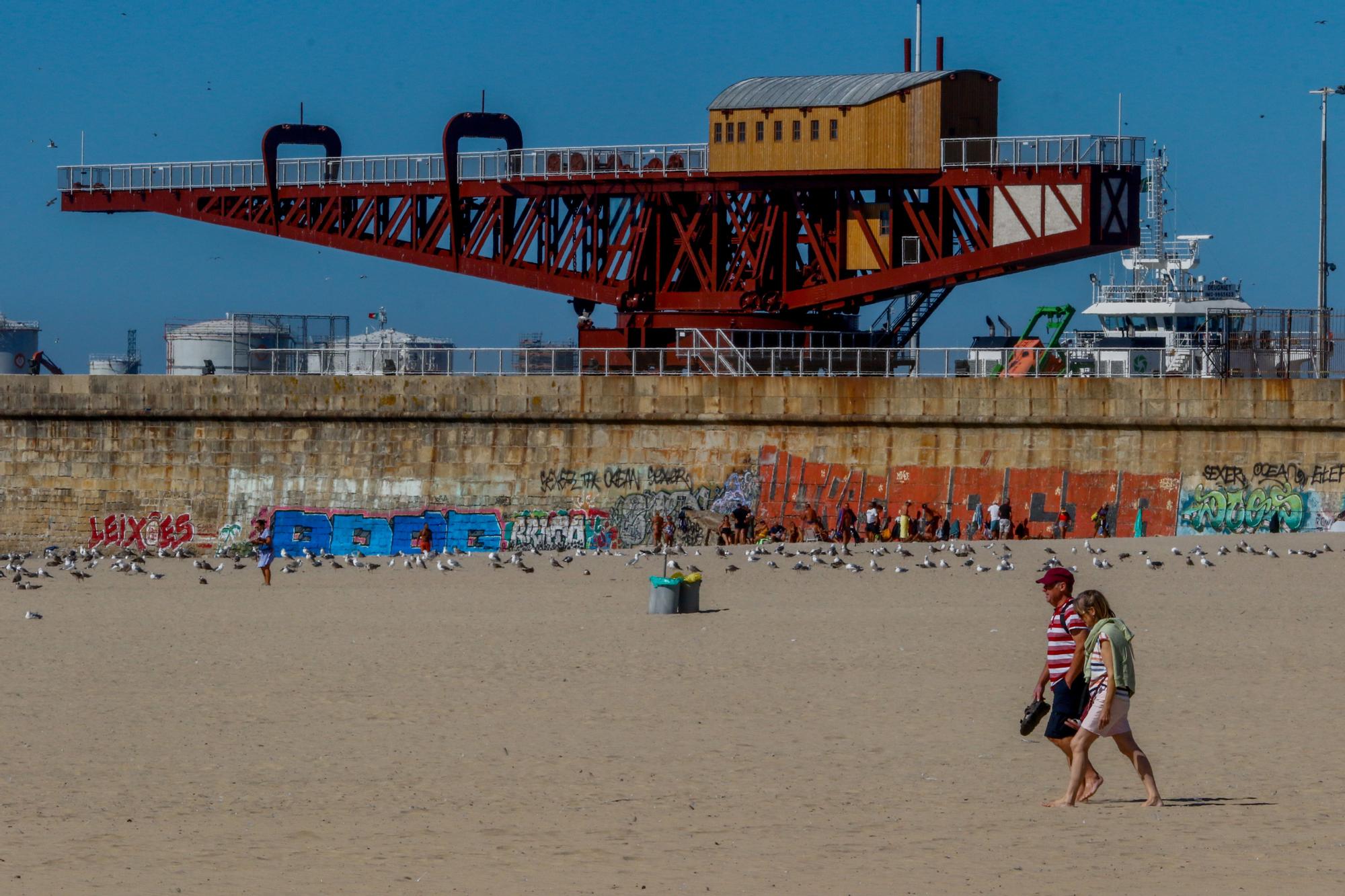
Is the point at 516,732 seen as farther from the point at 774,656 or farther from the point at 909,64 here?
the point at 909,64

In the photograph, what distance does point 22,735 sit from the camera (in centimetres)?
1395

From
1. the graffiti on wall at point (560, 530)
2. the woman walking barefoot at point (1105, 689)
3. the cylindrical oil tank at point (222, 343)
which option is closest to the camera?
the woman walking barefoot at point (1105, 689)

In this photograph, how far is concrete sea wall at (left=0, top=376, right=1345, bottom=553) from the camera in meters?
33.3

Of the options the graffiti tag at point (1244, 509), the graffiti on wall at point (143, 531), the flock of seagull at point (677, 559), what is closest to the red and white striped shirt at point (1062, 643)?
the flock of seagull at point (677, 559)

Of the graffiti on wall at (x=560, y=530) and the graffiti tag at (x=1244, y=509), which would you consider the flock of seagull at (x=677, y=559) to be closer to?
the graffiti on wall at (x=560, y=530)

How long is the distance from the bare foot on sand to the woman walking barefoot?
175 mm

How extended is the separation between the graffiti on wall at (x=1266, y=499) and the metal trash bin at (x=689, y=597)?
14171mm

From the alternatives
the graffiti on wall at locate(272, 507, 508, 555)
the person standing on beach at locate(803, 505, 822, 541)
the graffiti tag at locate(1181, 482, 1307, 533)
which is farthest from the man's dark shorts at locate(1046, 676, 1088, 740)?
the graffiti on wall at locate(272, 507, 508, 555)

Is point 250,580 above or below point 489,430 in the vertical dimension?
below

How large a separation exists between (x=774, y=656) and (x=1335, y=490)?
18347 mm

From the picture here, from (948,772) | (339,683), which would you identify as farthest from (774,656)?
(948,772)

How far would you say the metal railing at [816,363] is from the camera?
35.0 metres

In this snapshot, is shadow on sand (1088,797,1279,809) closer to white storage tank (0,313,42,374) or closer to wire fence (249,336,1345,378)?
wire fence (249,336,1345,378)

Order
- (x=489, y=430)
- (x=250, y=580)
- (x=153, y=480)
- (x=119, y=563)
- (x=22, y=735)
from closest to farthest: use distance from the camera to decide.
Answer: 1. (x=22, y=735)
2. (x=250, y=580)
3. (x=119, y=563)
4. (x=489, y=430)
5. (x=153, y=480)
